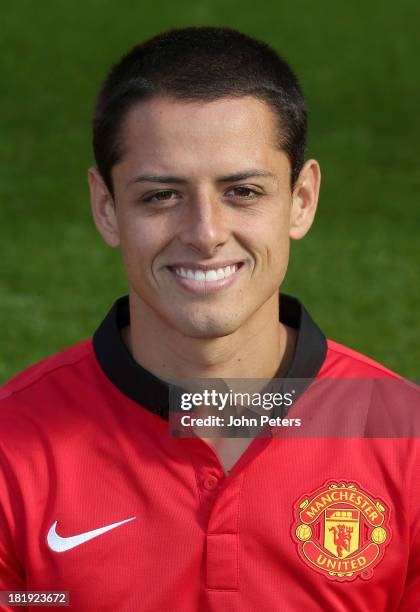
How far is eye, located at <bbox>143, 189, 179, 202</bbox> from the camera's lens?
3184 mm

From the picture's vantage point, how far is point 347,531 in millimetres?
3359

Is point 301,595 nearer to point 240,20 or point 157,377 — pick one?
point 157,377

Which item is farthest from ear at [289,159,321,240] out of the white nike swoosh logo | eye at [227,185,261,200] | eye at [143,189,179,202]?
the white nike swoosh logo

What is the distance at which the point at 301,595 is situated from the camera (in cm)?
324

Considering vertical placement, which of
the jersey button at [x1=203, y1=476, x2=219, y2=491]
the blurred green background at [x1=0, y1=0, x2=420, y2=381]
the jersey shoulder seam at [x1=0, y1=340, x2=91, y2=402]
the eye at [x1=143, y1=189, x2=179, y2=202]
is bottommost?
the jersey button at [x1=203, y1=476, x2=219, y2=491]

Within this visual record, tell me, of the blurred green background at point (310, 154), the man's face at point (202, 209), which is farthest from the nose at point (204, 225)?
the blurred green background at point (310, 154)

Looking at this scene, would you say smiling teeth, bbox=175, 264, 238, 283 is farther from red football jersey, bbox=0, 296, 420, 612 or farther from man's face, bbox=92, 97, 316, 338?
red football jersey, bbox=0, 296, 420, 612

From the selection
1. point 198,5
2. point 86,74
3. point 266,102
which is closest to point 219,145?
point 266,102

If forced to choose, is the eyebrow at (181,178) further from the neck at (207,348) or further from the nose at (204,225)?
the neck at (207,348)

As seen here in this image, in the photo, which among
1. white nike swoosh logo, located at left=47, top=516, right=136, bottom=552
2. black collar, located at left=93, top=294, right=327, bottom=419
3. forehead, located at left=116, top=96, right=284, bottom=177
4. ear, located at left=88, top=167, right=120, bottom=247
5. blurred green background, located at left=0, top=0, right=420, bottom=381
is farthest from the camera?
blurred green background, located at left=0, top=0, right=420, bottom=381

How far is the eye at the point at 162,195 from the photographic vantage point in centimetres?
318

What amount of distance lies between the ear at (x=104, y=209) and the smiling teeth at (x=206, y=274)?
0.29 meters

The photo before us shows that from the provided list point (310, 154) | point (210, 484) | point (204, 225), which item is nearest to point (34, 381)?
point (210, 484)

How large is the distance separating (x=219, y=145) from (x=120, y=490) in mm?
894
